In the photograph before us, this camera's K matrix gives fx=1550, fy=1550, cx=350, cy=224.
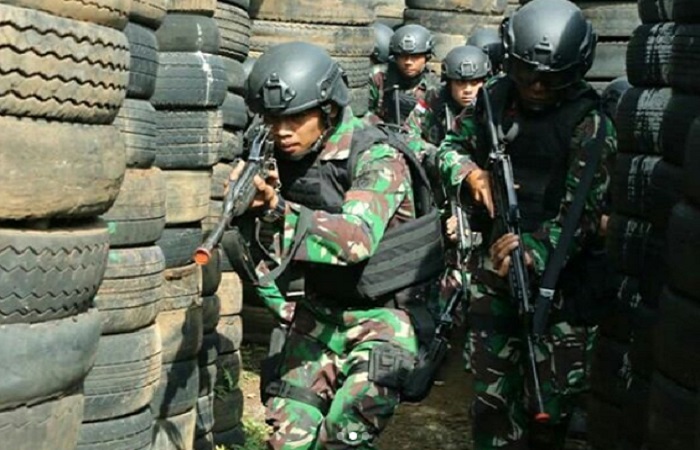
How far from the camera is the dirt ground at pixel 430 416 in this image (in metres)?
7.93

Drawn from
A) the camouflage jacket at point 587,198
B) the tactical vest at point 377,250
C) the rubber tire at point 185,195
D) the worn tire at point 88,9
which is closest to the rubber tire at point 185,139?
the rubber tire at point 185,195

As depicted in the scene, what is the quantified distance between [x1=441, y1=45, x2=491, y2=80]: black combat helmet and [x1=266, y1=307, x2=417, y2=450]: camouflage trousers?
676cm

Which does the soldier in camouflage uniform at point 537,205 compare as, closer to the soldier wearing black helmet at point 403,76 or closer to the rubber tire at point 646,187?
the rubber tire at point 646,187

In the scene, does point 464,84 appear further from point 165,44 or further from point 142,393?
point 142,393

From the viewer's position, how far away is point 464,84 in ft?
40.2

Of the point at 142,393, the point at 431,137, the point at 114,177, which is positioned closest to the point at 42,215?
the point at 114,177

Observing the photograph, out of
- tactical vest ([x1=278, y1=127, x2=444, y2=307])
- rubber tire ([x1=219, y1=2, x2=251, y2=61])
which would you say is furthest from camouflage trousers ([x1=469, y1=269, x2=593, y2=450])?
rubber tire ([x1=219, y1=2, x2=251, y2=61])

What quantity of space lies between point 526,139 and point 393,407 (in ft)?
4.38

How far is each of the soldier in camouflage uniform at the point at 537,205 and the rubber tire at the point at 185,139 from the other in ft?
3.51

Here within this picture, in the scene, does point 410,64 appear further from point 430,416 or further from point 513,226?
point 513,226

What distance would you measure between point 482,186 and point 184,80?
4.35ft

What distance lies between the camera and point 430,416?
8.55 metres

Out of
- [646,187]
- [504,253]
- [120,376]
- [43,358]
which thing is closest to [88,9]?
[43,358]

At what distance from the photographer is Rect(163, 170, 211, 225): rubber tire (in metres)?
6.36
